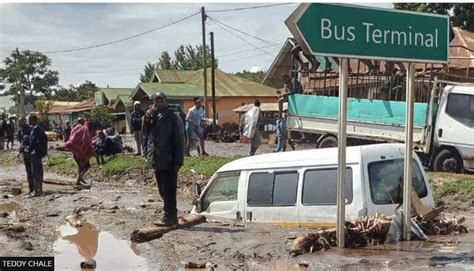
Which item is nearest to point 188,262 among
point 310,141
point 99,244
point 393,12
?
point 99,244

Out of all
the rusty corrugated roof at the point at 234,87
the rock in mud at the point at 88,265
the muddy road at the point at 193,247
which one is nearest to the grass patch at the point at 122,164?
the muddy road at the point at 193,247

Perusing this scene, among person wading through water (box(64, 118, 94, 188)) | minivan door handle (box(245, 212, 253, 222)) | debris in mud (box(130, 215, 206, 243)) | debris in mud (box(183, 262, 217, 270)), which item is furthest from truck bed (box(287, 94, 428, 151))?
debris in mud (box(183, 262, 217, 270))

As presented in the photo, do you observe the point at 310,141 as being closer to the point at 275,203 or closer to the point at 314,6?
the point at 275,203

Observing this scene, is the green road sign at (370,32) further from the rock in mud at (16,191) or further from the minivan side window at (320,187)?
the rock in mud at (16,191)

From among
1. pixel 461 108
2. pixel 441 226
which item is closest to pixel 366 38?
pixel 441 226

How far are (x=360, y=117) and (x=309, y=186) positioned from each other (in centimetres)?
819

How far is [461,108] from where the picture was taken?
547 inches

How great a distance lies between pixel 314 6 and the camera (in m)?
6.07

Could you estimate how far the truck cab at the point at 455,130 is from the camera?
13805 mm

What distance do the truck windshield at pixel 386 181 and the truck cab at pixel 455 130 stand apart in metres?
7.09

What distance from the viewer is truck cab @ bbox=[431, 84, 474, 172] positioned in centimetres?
1380

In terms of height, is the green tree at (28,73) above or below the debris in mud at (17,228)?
above

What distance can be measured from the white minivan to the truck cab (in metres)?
6.54

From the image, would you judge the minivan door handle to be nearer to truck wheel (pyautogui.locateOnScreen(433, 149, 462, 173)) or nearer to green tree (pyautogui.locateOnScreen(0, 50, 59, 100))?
truck wheel (pyautogui.locateOnScreen(433, 149, 462, 173))
